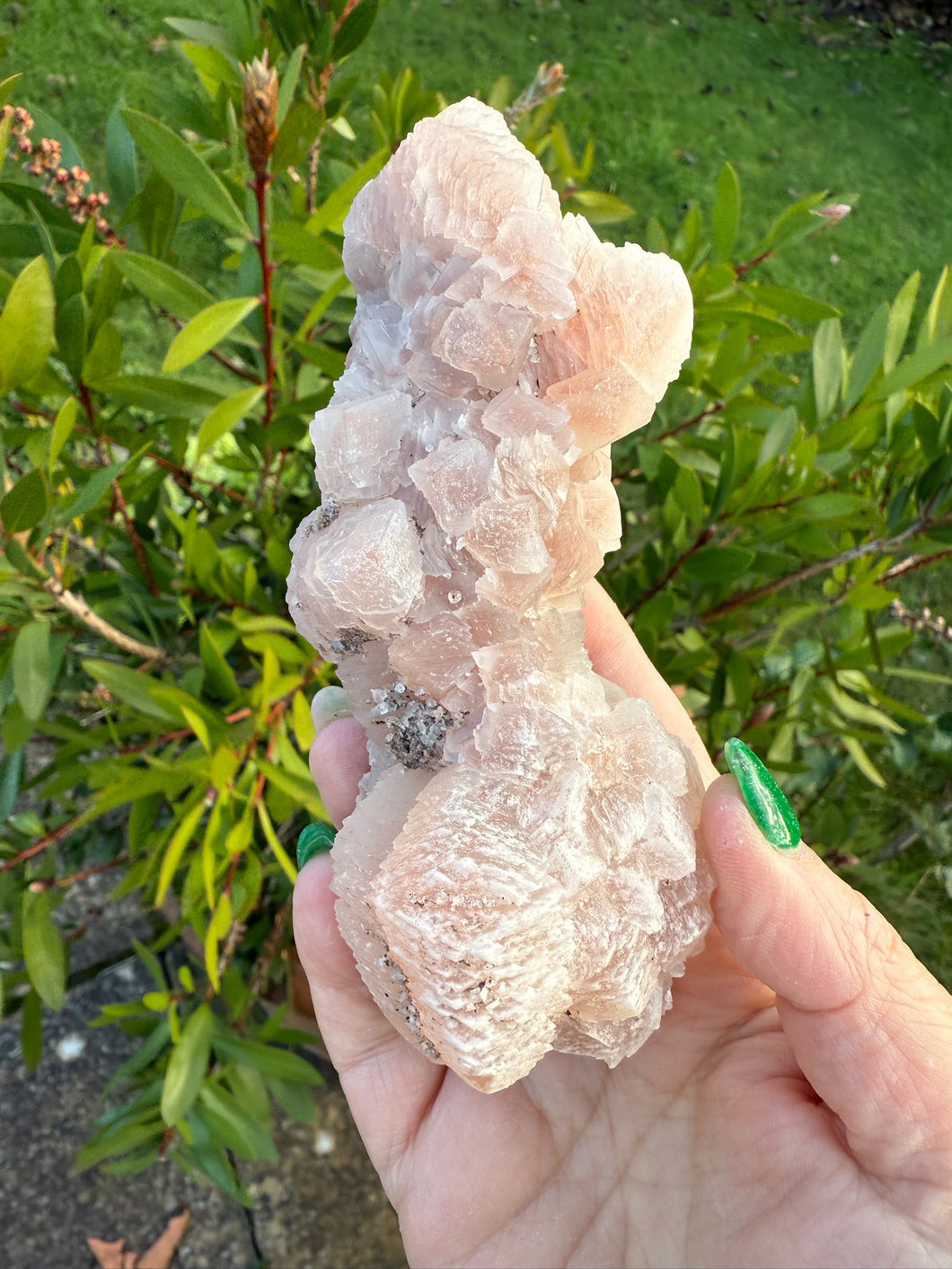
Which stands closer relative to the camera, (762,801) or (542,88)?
(762,801)

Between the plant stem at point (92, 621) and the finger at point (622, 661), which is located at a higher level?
the finger at point (622, 661)

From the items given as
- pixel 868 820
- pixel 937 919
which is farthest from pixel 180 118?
pixel 937 919

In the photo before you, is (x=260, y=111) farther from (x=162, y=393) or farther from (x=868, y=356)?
(x=868, y=356)

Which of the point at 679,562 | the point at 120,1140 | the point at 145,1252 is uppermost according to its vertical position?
the point at 679,562

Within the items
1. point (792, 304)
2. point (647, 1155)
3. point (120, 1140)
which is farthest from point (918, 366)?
point (120, 1140)

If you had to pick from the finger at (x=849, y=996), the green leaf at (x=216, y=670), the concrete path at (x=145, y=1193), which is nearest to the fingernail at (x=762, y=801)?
the finger at (x=849, y=996)

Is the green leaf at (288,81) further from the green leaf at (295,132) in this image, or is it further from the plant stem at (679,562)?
the plant stem at (679,562)
